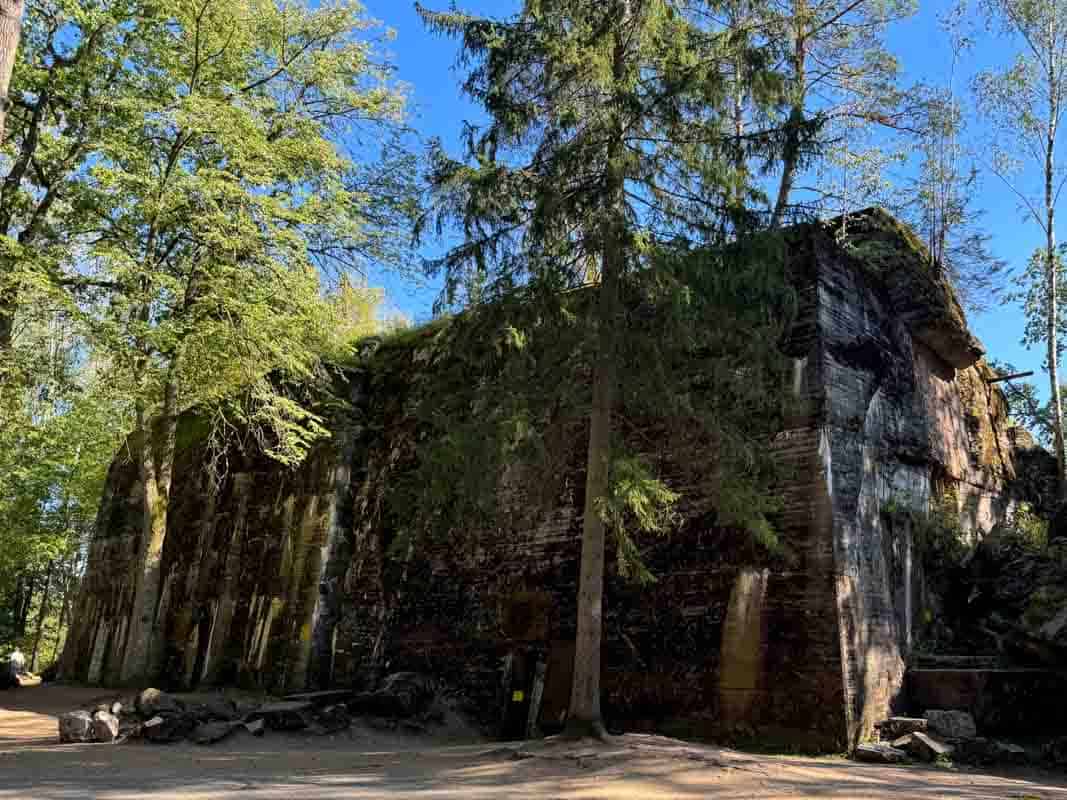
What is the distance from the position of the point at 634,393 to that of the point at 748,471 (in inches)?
64.0

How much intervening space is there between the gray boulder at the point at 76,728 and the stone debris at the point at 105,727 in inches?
2.5

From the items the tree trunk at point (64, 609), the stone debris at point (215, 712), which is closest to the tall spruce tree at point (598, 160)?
the stone debris at point (215, 712)

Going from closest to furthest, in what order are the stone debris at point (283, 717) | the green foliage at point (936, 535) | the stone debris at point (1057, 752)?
1. the stone debris at point (1057, 752)
2. the stone debris at point (283, 717)
3. the green foliage at point (936, 535)

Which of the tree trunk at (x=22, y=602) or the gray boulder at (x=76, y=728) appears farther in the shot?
the tree trunk at (x=22, y=602)

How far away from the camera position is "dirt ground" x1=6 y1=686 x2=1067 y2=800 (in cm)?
676

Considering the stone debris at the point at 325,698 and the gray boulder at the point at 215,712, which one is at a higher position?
the stone debris at the point at 325,698

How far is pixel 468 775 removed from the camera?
7.70 metres

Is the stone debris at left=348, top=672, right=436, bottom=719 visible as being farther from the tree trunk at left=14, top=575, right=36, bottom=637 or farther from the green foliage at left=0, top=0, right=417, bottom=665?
the tree trunk at left=14, top=575, right=36, bottom=637

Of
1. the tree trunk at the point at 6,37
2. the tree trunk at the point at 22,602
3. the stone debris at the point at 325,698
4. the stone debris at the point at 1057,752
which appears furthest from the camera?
the tree trunk at the point at 22,602

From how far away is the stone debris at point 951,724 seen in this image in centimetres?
942

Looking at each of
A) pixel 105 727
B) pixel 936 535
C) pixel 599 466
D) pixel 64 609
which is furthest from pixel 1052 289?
pixel 64 609

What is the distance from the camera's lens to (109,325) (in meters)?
13.0

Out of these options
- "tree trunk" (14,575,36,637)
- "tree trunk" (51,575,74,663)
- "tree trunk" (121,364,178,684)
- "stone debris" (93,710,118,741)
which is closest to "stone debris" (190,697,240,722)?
"stone debris" (93,710,118,741)

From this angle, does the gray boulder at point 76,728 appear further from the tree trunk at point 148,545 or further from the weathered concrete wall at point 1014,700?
the weathered concrete wall at point 1014,700
